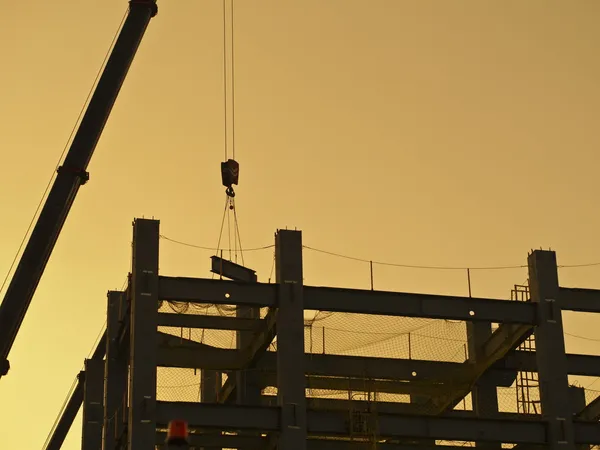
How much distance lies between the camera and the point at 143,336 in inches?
1887

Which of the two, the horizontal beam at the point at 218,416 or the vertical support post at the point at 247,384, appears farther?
the vertical support post at the point at 247,384

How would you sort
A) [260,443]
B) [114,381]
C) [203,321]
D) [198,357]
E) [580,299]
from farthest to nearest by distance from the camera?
[114,381] < [203,321] < [198,357] < [580,299] < [260,443]

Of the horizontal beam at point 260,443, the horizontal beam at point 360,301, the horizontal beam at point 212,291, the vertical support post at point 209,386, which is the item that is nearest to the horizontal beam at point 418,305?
the horizontal beam at point 360,301

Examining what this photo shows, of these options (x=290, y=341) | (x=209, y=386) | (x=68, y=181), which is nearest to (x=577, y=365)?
(x=290, y=341)

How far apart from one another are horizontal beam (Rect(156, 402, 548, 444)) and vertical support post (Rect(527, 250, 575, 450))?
760mm

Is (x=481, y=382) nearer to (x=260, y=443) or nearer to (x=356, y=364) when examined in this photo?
(x=356, y=364)

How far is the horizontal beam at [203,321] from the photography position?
54.2m

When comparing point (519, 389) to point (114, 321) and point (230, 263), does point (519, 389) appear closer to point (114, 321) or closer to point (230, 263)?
point (230, 263)

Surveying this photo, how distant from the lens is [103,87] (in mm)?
53438

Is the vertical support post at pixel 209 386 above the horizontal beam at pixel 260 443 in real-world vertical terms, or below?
above

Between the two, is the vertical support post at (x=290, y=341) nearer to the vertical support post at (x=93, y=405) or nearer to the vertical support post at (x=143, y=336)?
the vertical support post at (x=143, y=336)

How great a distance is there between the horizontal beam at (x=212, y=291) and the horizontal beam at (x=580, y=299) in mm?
12980

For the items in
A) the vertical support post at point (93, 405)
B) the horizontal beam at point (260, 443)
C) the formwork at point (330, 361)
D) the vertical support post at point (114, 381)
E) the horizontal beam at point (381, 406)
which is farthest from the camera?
the vertical support post at point (93, 405)

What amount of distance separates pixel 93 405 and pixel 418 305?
76.0 ft
